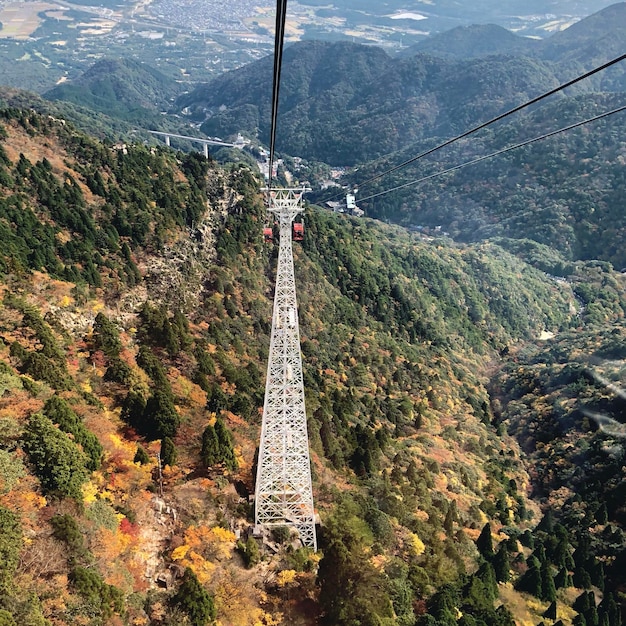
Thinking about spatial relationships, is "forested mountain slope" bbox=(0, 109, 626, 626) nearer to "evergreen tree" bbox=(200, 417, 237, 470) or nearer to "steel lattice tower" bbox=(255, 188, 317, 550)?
"evergreen tree" bbox=(200, 417, 237, 470)

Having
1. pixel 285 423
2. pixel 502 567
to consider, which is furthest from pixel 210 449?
pixel 502 567

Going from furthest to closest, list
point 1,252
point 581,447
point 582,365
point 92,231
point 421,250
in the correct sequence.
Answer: point 421,250 → point 582,365 → point 581,447 → point 92,231 → point 1,252

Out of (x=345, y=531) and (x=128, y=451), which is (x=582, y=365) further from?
(x=128, y=451)

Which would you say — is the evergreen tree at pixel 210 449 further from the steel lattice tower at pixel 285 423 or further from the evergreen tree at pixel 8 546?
the evergreen tree at pixel 8 546

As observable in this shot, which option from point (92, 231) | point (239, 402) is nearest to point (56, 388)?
point (239, 402)

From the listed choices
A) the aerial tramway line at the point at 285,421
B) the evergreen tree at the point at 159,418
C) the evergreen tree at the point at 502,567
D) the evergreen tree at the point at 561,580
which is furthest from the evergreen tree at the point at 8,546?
the evergreen tree at the point at 561,580

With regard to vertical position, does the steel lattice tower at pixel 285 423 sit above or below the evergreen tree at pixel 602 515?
above
